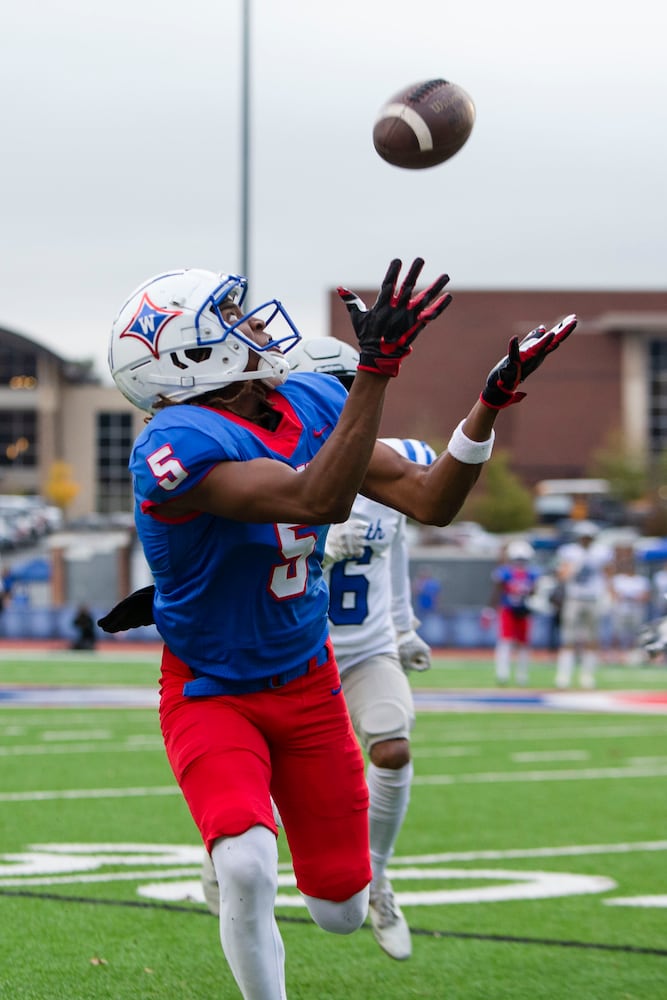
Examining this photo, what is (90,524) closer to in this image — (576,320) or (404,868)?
(404,868)

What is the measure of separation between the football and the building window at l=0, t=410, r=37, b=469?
55103 millimetres

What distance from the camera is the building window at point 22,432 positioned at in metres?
58.8

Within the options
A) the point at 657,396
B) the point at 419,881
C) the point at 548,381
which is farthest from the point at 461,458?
the point at 657,396

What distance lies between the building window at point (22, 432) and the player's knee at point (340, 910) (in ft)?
182

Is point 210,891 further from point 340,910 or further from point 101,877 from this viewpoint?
point 340,910

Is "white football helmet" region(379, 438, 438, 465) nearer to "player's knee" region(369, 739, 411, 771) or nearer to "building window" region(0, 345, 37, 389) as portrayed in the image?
"player's knee" region(369, 739, 411, 771)

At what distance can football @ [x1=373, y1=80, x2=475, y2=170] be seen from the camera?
4004mm

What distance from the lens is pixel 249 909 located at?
3.38 metres

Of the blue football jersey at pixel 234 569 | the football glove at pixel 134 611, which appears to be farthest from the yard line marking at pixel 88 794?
the blue football jersey at pixel 234 569

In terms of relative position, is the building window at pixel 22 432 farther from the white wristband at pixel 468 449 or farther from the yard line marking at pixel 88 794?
the white wristband at pixel 468 449

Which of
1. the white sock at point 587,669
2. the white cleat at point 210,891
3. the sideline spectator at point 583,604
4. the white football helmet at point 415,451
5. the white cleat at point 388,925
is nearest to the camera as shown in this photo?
the white cleat at point 388,925

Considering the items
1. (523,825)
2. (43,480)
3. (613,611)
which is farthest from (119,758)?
(43,480)

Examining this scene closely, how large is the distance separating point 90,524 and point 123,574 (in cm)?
1559

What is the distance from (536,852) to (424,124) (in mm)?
3988
